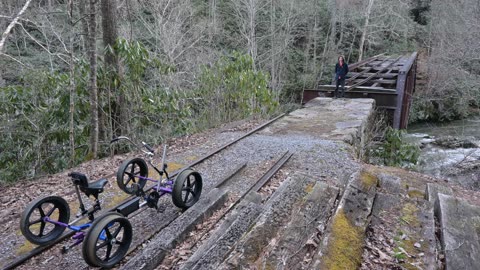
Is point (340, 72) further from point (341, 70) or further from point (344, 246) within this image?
point (344, 246)

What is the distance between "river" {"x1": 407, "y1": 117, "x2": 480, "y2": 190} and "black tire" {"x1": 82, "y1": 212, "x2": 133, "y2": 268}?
344 inches

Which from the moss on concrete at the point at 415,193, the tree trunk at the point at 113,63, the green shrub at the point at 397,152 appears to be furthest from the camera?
the green shrub at the point at 397,152

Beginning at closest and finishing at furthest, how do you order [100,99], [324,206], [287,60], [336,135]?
1. [324,206]
2. [100,99]
3. [336,135]
4. [287,60]

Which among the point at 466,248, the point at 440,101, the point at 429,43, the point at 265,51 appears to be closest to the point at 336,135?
the point at 466,248

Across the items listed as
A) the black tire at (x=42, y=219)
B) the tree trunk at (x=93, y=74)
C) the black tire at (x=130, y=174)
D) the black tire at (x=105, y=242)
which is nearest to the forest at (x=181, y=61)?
the tree trunk at (x=93, y=74)

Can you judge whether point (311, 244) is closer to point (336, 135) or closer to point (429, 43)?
point (336, 135)

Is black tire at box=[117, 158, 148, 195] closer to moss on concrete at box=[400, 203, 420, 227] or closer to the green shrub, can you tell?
moss on concrete at box=[400, 203, 420, 227]

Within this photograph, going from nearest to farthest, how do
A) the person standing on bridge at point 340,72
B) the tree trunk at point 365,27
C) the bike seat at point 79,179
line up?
the bike seat at point 79,179, the person standing on bridge at point 340,72, the tree trunk at point 365,27

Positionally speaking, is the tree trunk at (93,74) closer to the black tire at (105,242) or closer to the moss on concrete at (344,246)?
the black tire at (105,242)

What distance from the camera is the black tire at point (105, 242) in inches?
110

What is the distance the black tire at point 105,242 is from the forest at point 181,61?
14.2 ft

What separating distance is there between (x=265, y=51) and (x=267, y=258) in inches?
884

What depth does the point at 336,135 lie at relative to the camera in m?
8.34

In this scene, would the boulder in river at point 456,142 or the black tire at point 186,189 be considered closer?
the black tire at point 186,189
